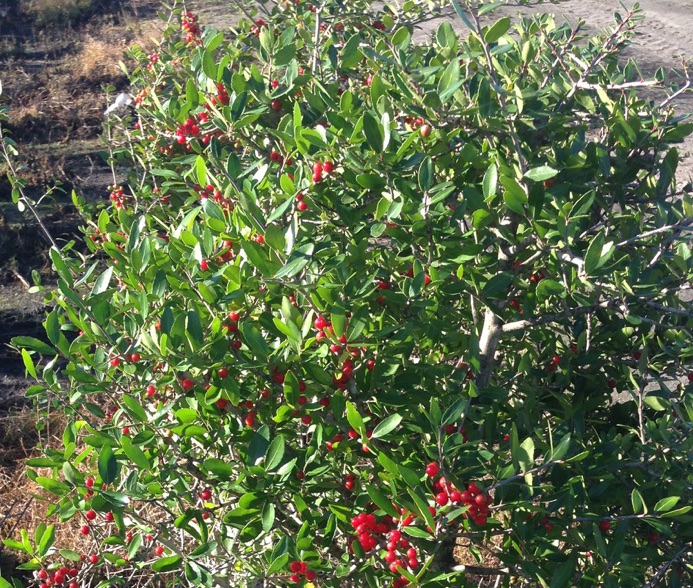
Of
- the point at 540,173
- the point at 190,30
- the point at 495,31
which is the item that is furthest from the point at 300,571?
the point at 190,30

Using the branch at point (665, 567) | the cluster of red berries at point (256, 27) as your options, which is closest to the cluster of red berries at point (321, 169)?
the branch at point (665, 567)

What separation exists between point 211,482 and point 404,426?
19.2 inches

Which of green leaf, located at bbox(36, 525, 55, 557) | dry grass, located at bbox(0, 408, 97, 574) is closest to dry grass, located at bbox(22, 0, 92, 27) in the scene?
dry grass, located at bbox(0, 408, 97, 574)

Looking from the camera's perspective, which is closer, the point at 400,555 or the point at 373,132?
the point at 373,132

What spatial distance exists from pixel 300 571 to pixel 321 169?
3.27 feet

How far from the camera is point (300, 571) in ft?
6.10

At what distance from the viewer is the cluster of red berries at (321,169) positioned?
79.4 inches

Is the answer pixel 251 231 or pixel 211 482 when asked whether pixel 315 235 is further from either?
pixel 211 482

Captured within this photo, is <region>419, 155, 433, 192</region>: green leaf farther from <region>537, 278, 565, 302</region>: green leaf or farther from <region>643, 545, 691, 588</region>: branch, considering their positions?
<region>643, 545, 691, 588</region>: branch

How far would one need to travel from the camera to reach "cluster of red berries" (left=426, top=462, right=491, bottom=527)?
69.8 inches

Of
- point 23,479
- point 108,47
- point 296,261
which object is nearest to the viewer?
point 296,261

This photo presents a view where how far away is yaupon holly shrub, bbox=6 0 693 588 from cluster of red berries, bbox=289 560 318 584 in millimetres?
12

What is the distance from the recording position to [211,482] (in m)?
1.91

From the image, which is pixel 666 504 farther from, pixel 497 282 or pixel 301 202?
pixel 301 202
